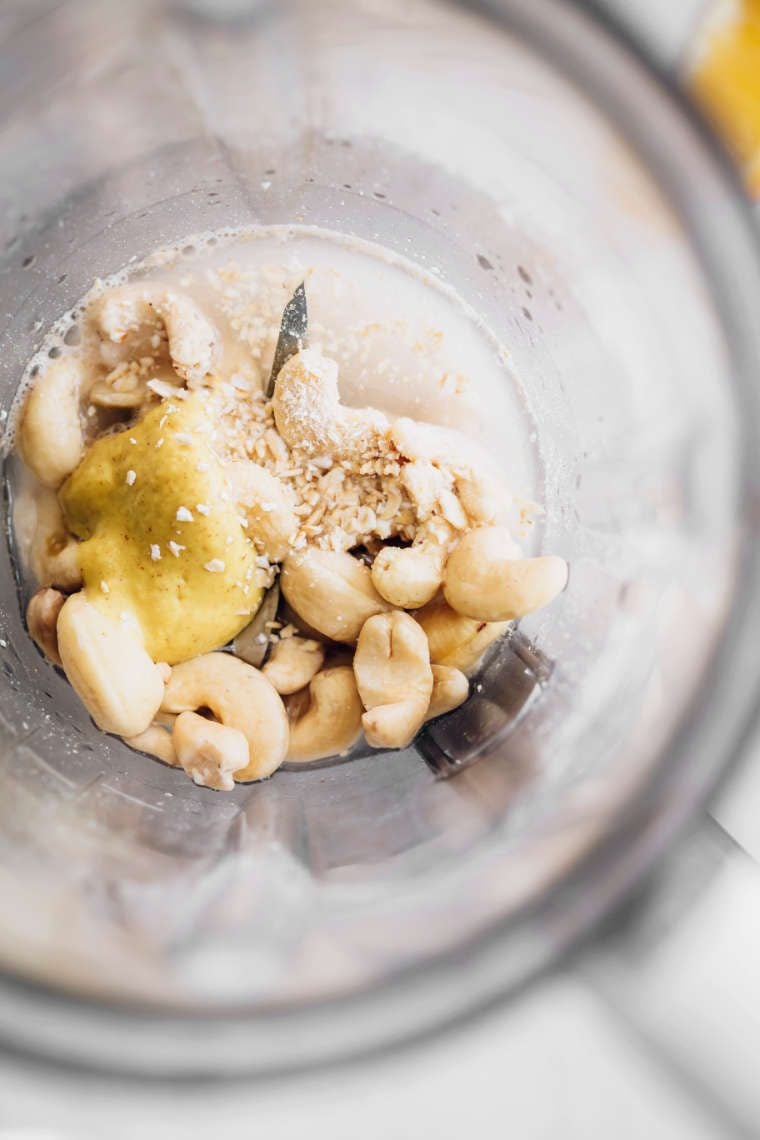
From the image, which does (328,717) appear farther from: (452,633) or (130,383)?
(130,383)

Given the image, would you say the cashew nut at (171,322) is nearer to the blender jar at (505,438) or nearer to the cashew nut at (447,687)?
the blender jar at (505,438)

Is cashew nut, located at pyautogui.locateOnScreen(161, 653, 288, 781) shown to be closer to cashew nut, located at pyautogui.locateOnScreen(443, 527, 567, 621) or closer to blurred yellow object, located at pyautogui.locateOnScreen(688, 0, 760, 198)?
cashew nut, located at pyautogui.locateOnScreen(443, 527, 567, 621)

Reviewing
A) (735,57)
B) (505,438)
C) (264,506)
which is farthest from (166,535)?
(735,57)

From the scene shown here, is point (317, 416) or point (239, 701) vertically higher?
point (317, 416)

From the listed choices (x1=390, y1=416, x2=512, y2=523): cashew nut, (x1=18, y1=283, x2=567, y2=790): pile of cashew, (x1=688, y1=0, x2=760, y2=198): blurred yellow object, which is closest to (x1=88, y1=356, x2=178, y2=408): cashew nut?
(x1=18, y1=283, x2=567, y2=790): pile of cashew

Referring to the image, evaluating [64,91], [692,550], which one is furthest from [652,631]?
[64,91]

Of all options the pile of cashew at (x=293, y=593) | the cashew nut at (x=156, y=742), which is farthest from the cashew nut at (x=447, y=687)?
the cashew nut at (x=156, y=742)

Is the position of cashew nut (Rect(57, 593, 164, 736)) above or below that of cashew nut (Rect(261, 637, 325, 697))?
below
